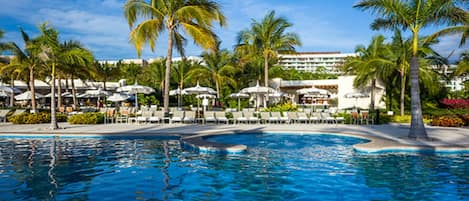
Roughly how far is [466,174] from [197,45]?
13227mm

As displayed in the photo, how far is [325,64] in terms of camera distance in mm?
147125

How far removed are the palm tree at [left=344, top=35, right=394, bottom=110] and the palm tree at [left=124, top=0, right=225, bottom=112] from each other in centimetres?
1012

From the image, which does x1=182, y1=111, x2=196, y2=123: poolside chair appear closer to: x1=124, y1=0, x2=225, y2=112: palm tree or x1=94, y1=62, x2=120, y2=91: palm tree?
x1=124, y1=0, x2=225, y2=112: palm tree

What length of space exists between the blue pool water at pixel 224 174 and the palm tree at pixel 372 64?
12.9 m

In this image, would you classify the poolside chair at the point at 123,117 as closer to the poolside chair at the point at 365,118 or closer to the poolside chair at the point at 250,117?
the poolside chair at the point at 250,117

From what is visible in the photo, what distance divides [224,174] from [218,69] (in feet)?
85.0

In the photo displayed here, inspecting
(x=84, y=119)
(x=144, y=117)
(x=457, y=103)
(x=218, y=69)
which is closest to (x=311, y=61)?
(x=218, y=69)

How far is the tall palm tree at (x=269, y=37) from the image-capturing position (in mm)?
25344

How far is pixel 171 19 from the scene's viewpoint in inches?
738

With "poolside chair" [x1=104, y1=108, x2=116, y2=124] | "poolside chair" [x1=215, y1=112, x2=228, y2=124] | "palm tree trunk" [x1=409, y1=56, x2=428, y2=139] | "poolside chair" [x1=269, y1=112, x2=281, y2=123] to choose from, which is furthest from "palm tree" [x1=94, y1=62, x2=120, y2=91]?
"palm tree trunk" [x1=409, y1=56, x2=428, y2=139]

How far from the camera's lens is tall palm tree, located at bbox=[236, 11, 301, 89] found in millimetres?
25344

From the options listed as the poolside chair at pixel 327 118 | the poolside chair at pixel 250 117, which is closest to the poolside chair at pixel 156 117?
the poolside chair at pixel 250 117

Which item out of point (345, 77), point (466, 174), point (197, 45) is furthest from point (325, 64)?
point (466, 174)

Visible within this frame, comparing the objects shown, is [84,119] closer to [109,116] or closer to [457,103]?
[109,116]
